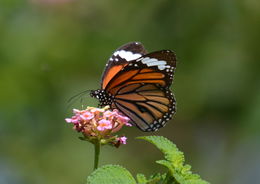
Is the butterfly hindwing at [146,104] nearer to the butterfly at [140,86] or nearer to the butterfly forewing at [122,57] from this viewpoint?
the butterfly at [140,86]

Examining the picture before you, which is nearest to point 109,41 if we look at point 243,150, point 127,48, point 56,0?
point 56,0

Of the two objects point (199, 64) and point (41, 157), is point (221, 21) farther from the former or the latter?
point (41, 157)

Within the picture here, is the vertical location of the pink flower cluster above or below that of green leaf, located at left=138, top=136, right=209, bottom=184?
above

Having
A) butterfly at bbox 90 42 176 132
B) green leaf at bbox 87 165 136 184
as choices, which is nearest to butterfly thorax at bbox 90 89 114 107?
butterfly at bbox 90 42 176 132

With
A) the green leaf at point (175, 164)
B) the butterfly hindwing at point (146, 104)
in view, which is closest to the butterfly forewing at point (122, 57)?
the butterfly hindwing at point (146, 104)

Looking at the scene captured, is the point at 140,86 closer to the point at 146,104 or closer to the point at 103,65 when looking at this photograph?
the point at 146,104

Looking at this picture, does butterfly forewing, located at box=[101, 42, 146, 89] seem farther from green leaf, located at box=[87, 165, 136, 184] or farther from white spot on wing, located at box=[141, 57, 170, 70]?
green leaf, located at box=[87, 165, 136, 184]

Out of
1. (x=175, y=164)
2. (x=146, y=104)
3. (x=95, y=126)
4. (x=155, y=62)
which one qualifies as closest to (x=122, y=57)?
(x=155, y=62)
